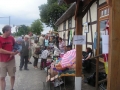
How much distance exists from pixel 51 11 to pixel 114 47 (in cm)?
3007

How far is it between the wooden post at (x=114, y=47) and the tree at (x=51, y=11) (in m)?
27.7

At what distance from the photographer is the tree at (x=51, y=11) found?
3116 cm

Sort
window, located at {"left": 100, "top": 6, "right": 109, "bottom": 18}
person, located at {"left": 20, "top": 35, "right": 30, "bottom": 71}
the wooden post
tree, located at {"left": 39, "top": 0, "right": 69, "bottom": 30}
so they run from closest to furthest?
the wooden post → window, located at {"left": 100, "top": 6, "right": 109, "bottom": 18} → person, located at {"left": 20, "top": 35, "right": 30, "bottom": 71} → tree, located at {"left": 39, "top": 0, "right": 69, "bottom": 30}

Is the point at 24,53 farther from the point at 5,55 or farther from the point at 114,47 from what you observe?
the point at 114,47

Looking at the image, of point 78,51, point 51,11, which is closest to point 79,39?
point 78,51

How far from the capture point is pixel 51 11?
31891mm

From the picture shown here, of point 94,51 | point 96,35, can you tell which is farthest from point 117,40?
point 94,51

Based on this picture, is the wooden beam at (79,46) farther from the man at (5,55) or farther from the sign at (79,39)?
the man at (5,55)

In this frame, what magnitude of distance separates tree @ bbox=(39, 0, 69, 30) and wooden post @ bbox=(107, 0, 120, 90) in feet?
90.9

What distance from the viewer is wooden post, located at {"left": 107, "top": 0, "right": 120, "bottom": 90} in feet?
7.81

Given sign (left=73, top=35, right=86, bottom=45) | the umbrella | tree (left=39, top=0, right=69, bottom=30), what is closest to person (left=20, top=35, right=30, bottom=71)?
the umbrella

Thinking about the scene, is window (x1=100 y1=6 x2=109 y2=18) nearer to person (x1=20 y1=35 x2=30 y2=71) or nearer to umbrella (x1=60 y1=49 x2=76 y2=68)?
umbrella (x1=60 y1=49 x2=76 y2=68)

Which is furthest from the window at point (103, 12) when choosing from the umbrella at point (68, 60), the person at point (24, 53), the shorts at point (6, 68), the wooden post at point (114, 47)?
the person at point (24, 53)

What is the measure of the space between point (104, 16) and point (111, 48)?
4.14 meters
